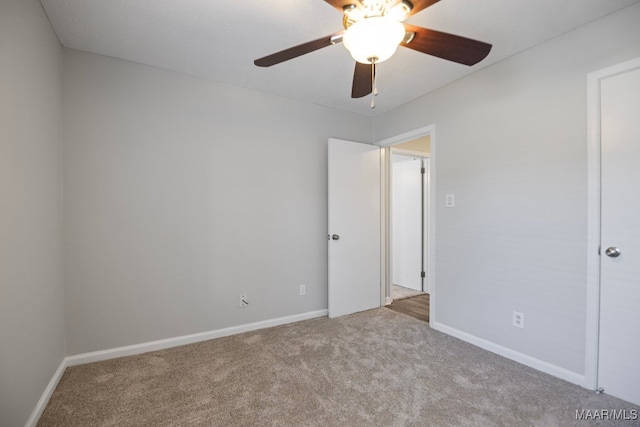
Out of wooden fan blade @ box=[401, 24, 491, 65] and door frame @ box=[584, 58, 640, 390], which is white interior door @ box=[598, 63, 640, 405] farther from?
wooden fan blade @ box=[401, 24, 491, 65]

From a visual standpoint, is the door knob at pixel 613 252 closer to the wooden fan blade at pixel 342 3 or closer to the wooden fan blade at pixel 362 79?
the wooden fan blade at pixel 362 79

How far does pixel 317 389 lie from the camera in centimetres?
185

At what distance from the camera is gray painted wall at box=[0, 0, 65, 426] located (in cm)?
131

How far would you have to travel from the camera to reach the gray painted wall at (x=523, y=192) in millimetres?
1884

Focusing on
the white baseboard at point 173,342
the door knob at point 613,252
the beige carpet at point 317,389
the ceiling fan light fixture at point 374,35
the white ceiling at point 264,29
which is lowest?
the beige carpet at point 317,389

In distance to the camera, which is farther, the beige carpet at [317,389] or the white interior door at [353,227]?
the white interior door at [353,227]

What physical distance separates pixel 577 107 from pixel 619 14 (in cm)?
54

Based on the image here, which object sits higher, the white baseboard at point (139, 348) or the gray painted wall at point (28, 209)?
the gray painted wall at point (28, 209)

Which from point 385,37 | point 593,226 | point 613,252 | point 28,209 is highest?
point 385,37

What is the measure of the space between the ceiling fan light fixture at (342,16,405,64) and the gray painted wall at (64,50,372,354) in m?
1.81

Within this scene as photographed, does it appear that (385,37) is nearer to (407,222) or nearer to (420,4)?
(420,4)

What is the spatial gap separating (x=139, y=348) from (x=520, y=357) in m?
3.05

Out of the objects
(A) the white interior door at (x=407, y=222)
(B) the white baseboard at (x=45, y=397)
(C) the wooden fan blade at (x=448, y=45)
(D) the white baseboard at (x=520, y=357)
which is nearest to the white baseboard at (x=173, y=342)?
(B) the white baseboard at (x=45, y=397)

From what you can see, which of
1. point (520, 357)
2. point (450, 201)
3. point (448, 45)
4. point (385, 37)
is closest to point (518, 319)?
point (520, 357)
